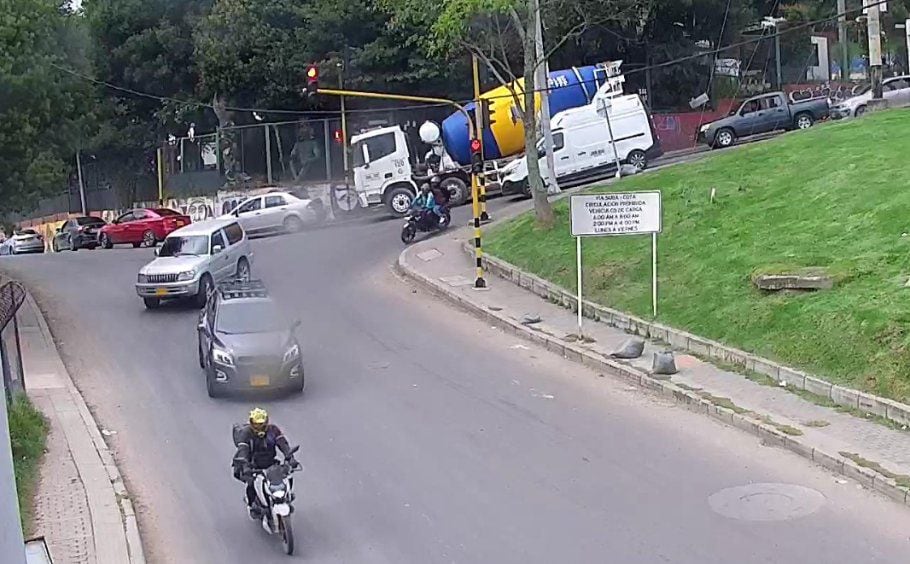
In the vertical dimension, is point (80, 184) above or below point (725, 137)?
below

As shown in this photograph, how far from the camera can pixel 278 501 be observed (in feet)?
36.1

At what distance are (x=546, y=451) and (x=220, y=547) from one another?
4.21 metres

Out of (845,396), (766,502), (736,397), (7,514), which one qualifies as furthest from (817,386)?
(7,514)

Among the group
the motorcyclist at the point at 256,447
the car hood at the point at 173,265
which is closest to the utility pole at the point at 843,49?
the car hood at the point at 173,265

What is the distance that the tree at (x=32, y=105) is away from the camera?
27.9m

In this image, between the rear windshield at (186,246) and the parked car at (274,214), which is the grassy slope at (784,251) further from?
the parked car at (274,214)

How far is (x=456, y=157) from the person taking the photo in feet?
135

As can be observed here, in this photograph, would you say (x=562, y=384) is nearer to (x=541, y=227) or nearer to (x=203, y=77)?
(x=541, y=227)

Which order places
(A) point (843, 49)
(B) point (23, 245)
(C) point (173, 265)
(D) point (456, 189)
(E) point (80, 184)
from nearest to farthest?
(C) point (173, 265) < (D) point (456, 189) < (A) point (843, 49) < (B) point (23, 245) < (E) point (80, 184)

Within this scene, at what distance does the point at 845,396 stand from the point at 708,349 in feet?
11.1

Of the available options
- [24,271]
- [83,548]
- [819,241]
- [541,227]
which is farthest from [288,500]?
[24,271]

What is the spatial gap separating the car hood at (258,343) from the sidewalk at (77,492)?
89.8 inches

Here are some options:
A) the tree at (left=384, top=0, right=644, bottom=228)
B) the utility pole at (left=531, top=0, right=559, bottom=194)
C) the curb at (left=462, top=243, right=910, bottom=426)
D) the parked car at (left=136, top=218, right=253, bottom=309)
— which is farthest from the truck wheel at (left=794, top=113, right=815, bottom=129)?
the parked car at (left=136, top=218, right=253, bottom=309)

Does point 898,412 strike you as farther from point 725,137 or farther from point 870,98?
point 725,137
